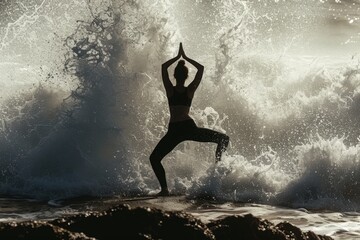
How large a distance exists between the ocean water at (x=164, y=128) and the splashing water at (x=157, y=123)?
0.08 ft

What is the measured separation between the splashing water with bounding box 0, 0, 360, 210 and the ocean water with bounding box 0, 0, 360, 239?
24 mm

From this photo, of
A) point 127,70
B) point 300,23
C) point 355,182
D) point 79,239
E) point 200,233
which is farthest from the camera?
point 300,23

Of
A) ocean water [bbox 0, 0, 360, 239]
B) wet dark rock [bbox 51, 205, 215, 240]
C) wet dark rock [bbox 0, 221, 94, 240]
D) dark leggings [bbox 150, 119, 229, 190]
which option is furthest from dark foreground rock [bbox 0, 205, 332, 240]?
dark leggings [bbox 150, 119, 229, 190]

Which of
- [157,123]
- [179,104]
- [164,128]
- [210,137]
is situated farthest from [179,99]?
[157,123]

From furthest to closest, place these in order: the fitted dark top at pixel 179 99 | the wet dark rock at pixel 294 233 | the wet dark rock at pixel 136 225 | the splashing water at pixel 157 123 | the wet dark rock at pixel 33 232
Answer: the splashing water at pixel 157 123, the fitted dark top at pixel 179 99, the wet dark rock at pixel 294 233, the wet dark rock at pixel 136 225, the wet dark rock at pixel 33 232

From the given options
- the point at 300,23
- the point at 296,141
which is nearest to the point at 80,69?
the point at 296,141

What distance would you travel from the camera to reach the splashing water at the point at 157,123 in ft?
31.9

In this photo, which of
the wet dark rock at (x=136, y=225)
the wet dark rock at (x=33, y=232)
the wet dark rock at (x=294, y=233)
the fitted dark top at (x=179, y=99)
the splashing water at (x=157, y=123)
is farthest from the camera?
the splashing water at (x=157, y=123)

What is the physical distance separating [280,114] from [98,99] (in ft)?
15.5

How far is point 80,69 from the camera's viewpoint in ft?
39.1

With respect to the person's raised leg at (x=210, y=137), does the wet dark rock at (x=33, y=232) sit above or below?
below

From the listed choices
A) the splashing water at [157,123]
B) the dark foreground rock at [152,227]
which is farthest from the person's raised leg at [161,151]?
A: the dark foreground rock at [152,227]

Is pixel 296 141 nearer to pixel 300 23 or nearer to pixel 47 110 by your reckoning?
pixel 47 110

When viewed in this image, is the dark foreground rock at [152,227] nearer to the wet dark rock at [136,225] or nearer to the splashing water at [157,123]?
the wet dark rock at [136,225]
